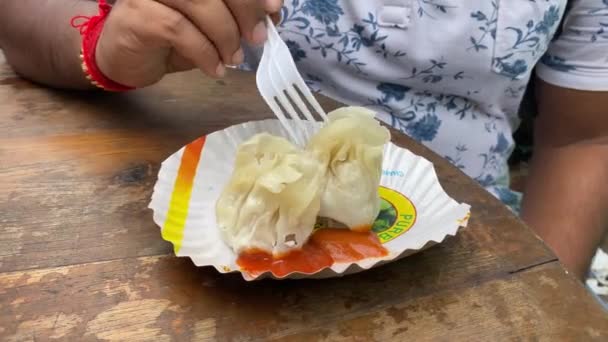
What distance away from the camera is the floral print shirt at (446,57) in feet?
3.12

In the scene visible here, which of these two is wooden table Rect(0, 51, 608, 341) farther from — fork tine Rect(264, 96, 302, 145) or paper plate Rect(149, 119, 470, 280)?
fork tine Rect(264, 96, 302, 145)

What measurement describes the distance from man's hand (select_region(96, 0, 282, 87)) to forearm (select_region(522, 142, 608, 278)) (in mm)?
626

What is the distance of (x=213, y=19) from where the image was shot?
26.3 inches

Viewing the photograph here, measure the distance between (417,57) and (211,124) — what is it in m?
0.35

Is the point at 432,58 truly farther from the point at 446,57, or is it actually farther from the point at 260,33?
the point at 260,33

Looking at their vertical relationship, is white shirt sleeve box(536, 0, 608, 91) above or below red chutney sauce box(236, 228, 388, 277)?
below

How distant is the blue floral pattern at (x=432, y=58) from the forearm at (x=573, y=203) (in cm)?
14

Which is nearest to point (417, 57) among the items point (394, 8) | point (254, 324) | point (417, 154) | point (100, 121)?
point (394, 8)

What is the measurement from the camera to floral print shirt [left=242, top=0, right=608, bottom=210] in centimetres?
95

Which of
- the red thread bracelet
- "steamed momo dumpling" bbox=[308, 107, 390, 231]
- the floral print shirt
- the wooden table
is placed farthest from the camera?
the floral print shirt

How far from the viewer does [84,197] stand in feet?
2.12

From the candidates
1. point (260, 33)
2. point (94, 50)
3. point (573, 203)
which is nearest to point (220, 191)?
point (260, 33)

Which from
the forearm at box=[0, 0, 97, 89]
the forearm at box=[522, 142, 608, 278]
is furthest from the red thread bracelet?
the forearm at box=[522, 142, 608, 278]

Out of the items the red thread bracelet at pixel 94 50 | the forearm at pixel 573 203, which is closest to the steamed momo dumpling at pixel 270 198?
the red thread bracelet at pixel 94 50
